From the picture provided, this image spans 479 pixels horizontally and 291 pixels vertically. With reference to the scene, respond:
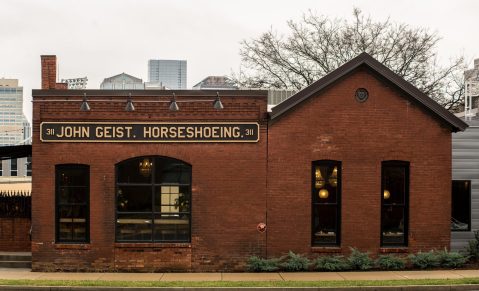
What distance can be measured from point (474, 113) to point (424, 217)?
315 inches

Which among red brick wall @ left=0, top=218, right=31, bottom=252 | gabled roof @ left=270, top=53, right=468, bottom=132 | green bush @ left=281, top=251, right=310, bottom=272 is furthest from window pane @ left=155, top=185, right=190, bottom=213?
red brick wall @ left=0, top=218, right=31, bottom=252

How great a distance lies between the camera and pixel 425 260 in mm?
15695

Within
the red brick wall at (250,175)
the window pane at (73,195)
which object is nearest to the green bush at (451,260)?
the red brick wall at (250,175)

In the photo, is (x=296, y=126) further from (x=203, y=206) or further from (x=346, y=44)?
(x=346, y=44)

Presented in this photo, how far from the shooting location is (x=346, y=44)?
36.5 m

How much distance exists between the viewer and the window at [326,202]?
52.7 feet

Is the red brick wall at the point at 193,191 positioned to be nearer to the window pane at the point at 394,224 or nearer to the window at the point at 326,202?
the window at the point at 326,202

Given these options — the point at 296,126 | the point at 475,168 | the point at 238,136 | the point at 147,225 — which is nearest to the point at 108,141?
the point at 147,225

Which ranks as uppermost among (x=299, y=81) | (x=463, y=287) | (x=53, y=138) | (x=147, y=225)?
(x=299, y=81)

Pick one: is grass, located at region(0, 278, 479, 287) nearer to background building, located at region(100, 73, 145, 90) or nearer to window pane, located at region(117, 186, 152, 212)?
window pane, located at region(117, 186, 152, 212)

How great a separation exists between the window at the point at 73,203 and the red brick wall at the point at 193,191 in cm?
23

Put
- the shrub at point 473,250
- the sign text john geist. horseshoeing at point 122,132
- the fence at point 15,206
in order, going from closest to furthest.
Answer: the sign text john geist. horseshoeing at point 122,132, the shrub at point 473,250, the fence at point 15,206

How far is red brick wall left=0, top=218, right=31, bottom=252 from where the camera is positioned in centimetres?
1716

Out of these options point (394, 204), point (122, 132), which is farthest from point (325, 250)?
point (122, 132)
